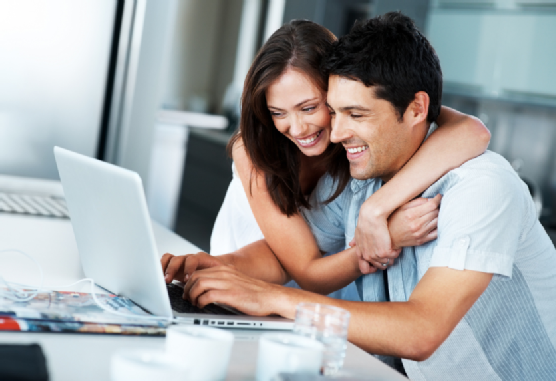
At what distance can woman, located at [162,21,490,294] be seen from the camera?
52.3 inches

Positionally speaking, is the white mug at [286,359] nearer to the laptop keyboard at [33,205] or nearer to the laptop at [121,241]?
the laptop at [121,241]

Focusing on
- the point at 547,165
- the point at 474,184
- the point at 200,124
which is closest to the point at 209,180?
the point at 200,124

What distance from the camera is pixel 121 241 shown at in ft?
3.09

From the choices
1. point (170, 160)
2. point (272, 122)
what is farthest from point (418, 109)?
point (170, 160)

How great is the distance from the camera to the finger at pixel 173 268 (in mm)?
1215

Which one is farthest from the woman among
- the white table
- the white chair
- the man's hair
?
the white chair

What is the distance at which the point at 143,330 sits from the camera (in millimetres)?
857

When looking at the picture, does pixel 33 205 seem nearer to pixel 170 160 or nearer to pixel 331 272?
pixel 331 272

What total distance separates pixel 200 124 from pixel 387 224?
14.7 feet

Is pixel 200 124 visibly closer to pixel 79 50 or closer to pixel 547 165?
pixel 547 165

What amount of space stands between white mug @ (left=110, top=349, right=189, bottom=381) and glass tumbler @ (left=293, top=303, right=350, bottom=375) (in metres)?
0.21

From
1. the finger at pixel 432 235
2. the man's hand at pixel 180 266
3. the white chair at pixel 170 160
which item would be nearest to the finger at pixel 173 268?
the man's hand at pixel 180 266

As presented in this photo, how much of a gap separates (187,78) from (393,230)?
608 cm

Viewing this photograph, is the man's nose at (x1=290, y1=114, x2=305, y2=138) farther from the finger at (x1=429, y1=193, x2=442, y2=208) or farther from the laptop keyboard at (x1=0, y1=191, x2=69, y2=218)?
the laptop keyboard at (x1=0, y1=191, x2=69, y2=218)
